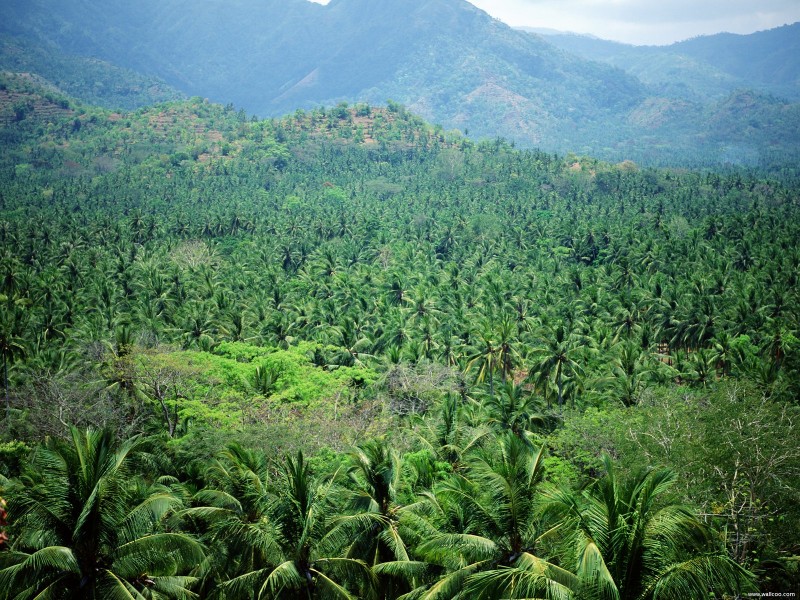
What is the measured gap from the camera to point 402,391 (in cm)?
4872

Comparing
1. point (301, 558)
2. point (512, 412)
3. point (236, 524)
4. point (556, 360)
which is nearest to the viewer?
point (301, 558)

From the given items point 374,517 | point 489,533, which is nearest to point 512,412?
point 374,517

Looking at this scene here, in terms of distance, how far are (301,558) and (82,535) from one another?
18.5 feet

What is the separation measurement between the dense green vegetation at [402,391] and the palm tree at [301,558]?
7cm

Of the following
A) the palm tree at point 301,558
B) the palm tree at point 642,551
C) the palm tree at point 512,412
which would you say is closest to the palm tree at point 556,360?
the palm tree at point 512,412

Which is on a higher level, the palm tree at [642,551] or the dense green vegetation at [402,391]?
the palm tree at [642,551]

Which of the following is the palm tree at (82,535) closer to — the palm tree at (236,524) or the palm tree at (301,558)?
the palm tree at (236,524)

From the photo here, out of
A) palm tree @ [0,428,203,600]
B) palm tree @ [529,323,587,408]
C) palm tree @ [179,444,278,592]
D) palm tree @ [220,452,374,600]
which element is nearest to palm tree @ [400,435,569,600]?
palm tree @ [220,452,374,600]

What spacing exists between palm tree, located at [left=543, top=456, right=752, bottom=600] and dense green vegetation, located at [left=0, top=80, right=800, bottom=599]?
63mm

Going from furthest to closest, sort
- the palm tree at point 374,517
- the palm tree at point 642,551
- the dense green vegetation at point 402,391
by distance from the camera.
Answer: the palm tree at point 374,517 → the dense green vegetation at point 402,391 → the palm tree at point 642,551

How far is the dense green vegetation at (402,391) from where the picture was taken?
17188mm

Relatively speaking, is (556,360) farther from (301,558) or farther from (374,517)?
(301,558)

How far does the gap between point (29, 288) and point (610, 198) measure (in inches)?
4441

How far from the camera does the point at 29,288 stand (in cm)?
8212
